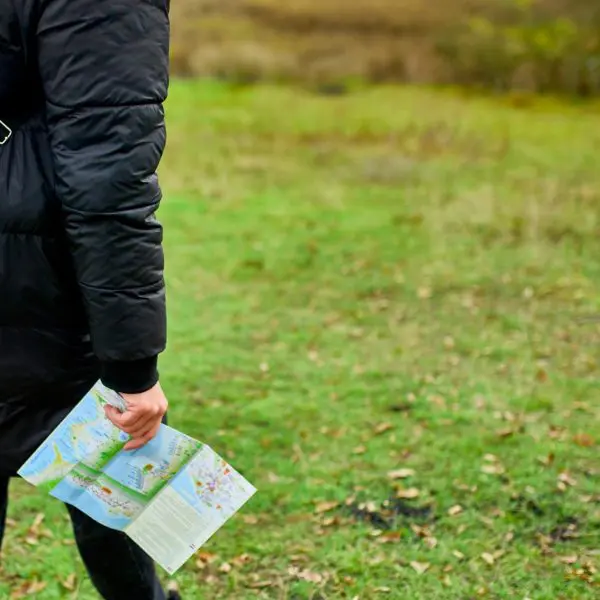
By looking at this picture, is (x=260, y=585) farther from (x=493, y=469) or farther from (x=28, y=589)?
(x=493, y=469)

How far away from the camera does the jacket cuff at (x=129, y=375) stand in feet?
6.94

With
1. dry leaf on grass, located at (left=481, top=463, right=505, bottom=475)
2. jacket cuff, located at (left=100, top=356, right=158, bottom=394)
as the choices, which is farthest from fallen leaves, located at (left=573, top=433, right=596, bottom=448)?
jacket cuff, located at (left=100, top=356, right=158, bottom=394)

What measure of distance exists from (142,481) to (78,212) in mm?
664

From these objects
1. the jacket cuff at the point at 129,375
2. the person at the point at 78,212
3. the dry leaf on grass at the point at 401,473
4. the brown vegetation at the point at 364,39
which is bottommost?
the brown vegetation at the point at 364,39

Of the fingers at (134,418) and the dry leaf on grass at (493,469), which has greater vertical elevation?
the fingers at (134,418)

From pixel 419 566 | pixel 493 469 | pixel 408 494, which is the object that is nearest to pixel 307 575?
pixel 419 566

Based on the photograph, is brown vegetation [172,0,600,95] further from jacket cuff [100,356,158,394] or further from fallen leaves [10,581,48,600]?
jacket cuff [100,356,158,394]

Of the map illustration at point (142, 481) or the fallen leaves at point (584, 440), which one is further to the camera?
the fallen leaves at point (584, 440)

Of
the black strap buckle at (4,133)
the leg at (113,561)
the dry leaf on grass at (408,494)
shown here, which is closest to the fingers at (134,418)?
the leg at (113,561)

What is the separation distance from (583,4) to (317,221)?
848 centimetres

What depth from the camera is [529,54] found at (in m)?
15.3

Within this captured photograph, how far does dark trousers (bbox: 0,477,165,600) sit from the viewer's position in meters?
2.45

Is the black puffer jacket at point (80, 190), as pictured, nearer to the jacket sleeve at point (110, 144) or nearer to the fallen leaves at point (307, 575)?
the jacket sleeve at point (110, 144)

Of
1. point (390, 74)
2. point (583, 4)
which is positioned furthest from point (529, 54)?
point (390, 74)
